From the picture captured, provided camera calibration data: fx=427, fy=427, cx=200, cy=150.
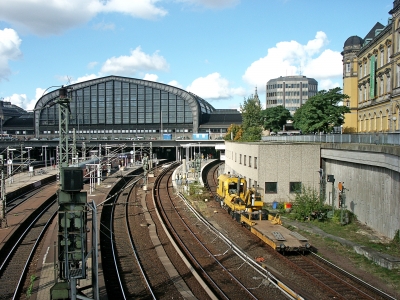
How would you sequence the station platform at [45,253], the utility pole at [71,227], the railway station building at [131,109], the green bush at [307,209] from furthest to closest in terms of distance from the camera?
the railway station building at [131,109]
the green bush at [307,209]
the station platform at [45,253]
the utility pole at [71,227]

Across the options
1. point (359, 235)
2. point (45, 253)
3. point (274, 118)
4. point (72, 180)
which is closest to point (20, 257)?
point (45, 253)

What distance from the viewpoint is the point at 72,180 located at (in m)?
10.1

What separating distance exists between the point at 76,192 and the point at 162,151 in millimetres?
97594

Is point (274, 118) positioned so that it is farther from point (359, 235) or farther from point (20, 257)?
point (20, 257)

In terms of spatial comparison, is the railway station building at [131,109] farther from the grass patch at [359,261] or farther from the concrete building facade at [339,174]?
the grass patch at [359,261]

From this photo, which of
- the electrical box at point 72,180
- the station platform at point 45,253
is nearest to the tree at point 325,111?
the station platform at point 45,253

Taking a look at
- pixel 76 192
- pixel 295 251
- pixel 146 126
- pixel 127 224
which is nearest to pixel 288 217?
pixel 295 251

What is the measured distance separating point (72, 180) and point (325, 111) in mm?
36393

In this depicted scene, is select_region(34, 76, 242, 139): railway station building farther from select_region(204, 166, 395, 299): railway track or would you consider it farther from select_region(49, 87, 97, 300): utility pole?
select_region(49, 87, 97, 300): utility pole

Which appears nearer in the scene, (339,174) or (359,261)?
(359,261)

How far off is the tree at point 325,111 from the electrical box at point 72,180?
3577 cm

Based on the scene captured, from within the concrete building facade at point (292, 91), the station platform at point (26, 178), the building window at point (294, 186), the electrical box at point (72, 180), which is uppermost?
the concrete building facade at point (292, 91)

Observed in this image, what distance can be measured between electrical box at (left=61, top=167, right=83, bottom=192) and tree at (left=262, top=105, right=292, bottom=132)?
200 ft

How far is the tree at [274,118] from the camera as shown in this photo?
2732 inches
